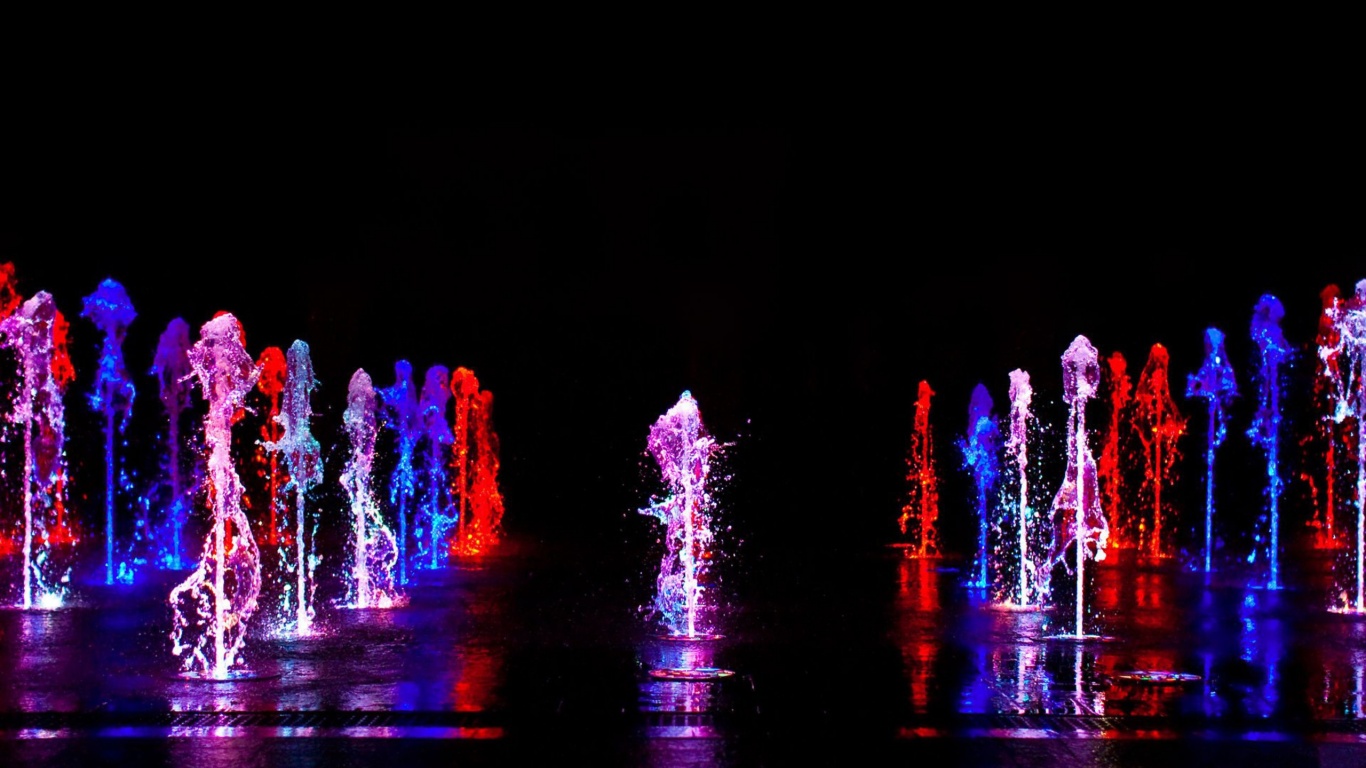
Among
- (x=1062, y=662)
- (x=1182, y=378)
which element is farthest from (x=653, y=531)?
(x=1062, y=662)

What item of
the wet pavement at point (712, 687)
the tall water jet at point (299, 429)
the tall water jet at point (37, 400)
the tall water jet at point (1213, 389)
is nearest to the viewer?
the wet pavement at point (712, 687)

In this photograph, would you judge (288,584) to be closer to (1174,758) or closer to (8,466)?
(1174,758)

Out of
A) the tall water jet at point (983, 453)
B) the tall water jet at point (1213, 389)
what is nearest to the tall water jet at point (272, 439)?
the tall water jet at point (983, 453)

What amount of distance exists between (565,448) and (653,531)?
8.28m

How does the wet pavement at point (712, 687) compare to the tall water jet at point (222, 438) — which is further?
the tall water jet at point (222, 438)

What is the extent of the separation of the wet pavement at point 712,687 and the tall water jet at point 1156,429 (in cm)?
1447

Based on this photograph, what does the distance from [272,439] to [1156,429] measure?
56.5 ft

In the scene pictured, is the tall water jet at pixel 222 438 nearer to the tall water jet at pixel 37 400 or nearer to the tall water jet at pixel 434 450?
the tall water jet at pixel 37 400

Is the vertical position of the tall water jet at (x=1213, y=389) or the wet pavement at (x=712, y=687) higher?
the tall water jet at (x=1213, y=389)

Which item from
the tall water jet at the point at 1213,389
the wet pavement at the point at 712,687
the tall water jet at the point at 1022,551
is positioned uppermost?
the tall water jet at the point at 1213,389

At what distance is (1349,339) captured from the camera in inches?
690

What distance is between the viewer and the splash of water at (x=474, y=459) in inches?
1139

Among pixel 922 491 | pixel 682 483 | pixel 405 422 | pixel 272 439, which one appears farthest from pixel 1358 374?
pixel 272 439

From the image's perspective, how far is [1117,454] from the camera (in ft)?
96.5
